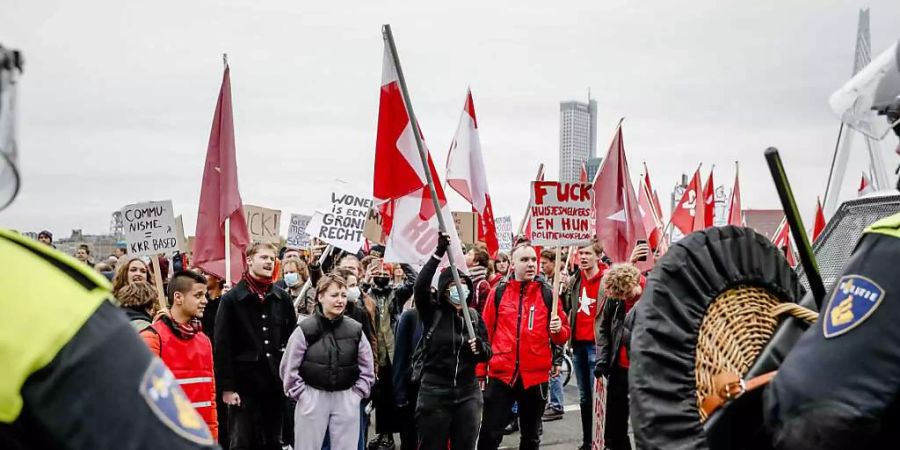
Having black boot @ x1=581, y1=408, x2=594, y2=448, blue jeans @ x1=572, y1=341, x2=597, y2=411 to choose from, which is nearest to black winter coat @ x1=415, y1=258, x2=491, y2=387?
black boot @ x1=581, y1=408, x2=594, y2=448

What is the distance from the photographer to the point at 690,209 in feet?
46.6

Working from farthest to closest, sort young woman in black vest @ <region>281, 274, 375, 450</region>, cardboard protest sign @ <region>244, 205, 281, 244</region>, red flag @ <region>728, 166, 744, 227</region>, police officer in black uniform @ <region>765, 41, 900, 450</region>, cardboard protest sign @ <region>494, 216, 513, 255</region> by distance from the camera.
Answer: cardboard protest sign @ <region>494, 216, 513, 255</region> → red flag @ <region>728, 166, 744, 227</region> → cardboard protest sign @ <region>244, 205, 281, 244</region> → young woman in black vest @ <region>281, 274, 375, 450</region> → police officer in black uniform @ <region>765, 41, 900, 450</region>

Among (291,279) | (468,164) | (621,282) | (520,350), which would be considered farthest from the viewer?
(291,279)

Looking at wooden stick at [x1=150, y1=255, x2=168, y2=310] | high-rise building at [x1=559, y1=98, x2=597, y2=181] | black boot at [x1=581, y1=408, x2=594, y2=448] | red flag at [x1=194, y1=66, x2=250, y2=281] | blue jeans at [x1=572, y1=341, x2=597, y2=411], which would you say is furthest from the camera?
high-rise building at [x1=559, y1=98, x2=597, y2=181]

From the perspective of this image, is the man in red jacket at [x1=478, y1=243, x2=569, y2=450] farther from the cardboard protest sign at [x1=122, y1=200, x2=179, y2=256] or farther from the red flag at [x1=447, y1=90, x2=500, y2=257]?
the cardboard protest sign at [x1=122, y1=200, x2=179, y2=256]

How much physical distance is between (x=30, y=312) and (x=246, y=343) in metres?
6.49

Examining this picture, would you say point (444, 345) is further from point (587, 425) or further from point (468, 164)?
point (468, 164)

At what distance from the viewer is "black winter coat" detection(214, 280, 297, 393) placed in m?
7.20

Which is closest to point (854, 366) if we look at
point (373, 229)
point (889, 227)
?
point (889, 227)

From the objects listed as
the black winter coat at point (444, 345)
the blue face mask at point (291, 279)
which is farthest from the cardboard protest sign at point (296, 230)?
the black winter coat at point (444, 345)

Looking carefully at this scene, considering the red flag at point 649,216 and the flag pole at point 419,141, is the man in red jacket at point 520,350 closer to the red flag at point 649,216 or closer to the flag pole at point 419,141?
the flag pole at point 419,141

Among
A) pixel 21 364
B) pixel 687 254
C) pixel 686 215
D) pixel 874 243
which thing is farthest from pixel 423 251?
pixel 686 215

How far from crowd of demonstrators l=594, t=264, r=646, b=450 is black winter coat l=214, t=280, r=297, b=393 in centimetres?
325

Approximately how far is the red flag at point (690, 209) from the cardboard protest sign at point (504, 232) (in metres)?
3.38
